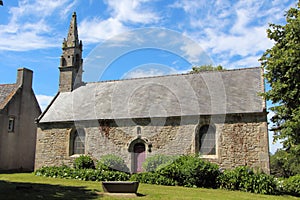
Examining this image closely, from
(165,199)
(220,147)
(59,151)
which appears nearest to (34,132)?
(59,151)

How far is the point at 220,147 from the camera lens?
1666 centimetres

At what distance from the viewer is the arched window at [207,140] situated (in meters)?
17.1

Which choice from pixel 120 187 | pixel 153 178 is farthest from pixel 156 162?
pixel 120 187

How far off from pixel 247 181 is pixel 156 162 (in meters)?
4.95

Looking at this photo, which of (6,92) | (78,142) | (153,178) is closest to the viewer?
(153,178)

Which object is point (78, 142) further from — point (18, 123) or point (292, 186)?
point (292, 186)

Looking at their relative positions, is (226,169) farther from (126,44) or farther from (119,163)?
(126,44)

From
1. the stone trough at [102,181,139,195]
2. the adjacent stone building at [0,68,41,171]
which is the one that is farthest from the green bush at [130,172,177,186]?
the adjacent stone building at [0,68,41,171]

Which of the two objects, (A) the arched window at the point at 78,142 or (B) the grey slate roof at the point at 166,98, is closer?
(B) the grey slate roof at the point at 166,98

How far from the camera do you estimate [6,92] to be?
24844 mm

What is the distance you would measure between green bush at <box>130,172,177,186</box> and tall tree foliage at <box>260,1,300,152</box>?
18.7ft

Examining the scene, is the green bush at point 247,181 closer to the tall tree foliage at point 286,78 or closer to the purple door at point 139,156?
the tall tree foliage at point 286,78

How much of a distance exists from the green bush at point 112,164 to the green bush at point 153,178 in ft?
5.56

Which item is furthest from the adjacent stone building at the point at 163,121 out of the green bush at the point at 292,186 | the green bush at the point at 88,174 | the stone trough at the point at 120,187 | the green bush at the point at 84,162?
the stone trough at the point at 120,187
